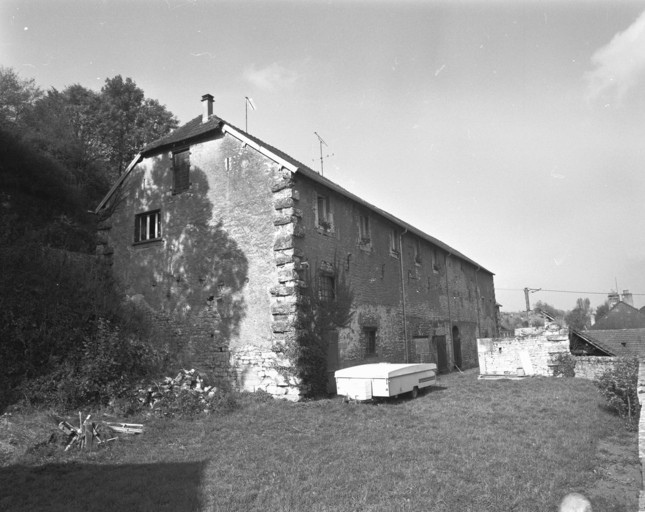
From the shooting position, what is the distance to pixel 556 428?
9.24 meters

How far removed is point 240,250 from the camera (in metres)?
14.0

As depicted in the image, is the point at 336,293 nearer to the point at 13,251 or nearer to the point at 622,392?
the point at 622,392

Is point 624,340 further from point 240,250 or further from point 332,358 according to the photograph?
point 240,250

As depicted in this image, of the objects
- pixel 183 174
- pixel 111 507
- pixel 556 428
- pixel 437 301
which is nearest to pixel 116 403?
pixel 111 507

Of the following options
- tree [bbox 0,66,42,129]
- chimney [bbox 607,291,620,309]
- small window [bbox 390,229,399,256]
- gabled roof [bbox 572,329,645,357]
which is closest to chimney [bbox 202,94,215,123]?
small window [bbox 390,229,399,256]

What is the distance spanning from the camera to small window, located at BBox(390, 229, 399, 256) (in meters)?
19.5

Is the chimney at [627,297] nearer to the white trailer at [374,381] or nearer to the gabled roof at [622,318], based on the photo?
the gabled roof at [622,318]

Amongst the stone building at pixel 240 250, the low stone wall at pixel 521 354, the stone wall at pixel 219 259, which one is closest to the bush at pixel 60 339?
the stone wall at pixel 219 259

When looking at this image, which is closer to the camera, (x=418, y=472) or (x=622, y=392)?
(x=418, y=472)

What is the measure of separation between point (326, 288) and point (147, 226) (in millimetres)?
6606

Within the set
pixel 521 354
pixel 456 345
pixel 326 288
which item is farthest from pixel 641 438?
pixel 456 345

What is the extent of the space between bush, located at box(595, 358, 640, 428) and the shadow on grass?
8551 mm

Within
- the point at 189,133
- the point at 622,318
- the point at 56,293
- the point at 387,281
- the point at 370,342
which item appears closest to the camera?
the point at 56,293

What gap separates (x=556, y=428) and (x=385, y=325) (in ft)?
29.3
